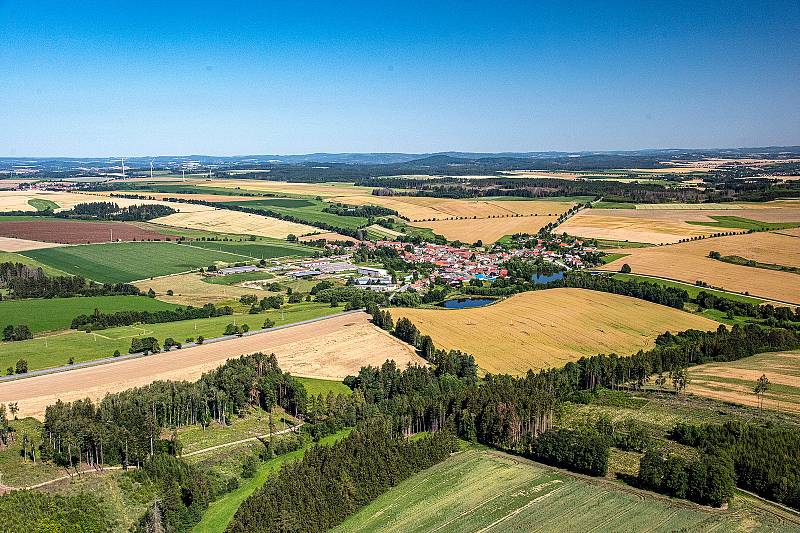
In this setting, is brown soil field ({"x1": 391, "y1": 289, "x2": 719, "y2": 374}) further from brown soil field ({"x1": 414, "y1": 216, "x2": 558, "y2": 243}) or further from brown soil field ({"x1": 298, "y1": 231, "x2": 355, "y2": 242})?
brown soil field ({"x1": 298, "y1": 231, "x2": 355, "y2": 242})

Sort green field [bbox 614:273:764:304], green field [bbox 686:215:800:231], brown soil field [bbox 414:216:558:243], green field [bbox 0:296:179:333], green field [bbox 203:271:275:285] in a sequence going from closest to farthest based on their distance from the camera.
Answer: green field [bbox 0:296:179:333] → green field [bbox 614:273:764:304] → green field [bbox 203:271:275:285] → green field [bbox 686:215:800:231] → brown soil field [bbox 414:216:558:243]

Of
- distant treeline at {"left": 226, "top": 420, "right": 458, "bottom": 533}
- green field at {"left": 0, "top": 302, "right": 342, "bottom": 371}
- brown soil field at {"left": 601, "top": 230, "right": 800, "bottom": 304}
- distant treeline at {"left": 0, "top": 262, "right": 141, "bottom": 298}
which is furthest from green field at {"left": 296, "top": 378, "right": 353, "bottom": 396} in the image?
brown soil field at {"left": 601, "top": 230, "right": 800, "bottom": 304}

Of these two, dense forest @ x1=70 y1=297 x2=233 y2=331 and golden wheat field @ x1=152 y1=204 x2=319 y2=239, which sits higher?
golden wheat field @ x1=152 y1=204 x2=319 y2=239

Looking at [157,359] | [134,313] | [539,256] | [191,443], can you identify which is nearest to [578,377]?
[191,443]

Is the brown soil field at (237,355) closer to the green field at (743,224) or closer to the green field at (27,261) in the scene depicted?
the green field at (27,261)

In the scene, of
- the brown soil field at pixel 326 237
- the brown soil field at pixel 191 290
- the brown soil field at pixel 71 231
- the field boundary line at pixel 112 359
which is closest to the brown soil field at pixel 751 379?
the field boundary line at pixel 112 359

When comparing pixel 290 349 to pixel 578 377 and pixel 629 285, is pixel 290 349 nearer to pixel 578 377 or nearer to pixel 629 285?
pixel 578 377
